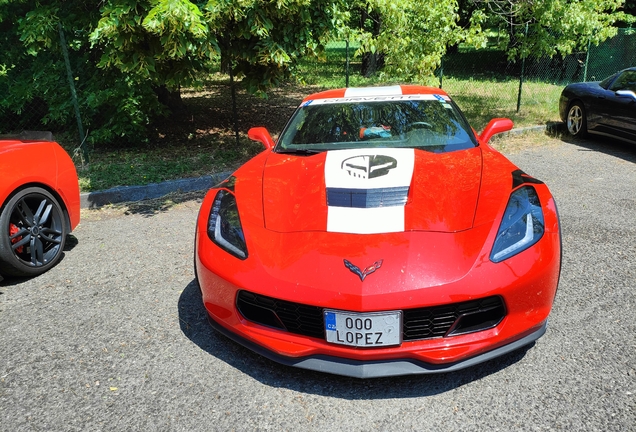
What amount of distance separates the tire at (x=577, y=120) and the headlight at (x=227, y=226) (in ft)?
24.4

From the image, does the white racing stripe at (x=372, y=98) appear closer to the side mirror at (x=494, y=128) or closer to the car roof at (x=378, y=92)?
the car roof at (x=378, y=92)

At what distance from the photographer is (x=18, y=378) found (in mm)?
2807

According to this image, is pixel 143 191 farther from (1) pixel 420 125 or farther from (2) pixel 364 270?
(2) pixel 364 270

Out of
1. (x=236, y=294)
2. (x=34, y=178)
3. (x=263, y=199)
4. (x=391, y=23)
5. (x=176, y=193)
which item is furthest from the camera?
(x=391, y=23)

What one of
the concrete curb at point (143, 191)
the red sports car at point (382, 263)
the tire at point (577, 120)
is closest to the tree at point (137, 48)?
the concrete curb at point (143, 191)

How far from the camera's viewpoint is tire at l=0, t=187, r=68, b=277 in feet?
12.6

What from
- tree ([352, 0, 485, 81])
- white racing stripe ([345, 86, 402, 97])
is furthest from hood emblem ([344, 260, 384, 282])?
tree ([352, 0, 485, 81])

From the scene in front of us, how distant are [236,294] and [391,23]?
5.35 m

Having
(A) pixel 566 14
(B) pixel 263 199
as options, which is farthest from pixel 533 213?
(A) pixel 566 14

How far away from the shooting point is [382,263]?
250 cm

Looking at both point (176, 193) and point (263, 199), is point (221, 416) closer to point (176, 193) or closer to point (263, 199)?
point (263, 199)

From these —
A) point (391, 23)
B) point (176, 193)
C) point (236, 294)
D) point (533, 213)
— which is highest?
point (391, 23)

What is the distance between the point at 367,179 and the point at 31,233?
2.79 metres

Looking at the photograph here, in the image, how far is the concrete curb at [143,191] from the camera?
6.11 metres
